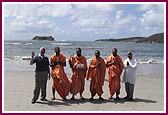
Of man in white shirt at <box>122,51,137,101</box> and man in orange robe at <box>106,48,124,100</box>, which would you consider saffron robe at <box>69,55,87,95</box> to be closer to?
man in orange robe at <box>106,48,124,100</box>

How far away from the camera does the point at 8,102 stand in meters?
6.14

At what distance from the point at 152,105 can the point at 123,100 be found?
97 cm

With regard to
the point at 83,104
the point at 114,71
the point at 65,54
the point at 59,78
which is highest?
the point at 65,54

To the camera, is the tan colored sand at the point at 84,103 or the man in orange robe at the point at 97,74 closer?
the tan colored sand at the point at 84,103

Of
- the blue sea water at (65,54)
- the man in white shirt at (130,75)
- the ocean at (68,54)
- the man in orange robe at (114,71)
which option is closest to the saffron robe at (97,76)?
the man in orange robe at (114,71)

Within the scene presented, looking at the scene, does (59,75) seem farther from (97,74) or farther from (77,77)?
(97,74)

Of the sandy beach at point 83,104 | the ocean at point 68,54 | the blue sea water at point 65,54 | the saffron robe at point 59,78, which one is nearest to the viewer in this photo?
the sandy beach at point 83,104

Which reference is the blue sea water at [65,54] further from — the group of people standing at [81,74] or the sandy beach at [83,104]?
the group of people standing at [81,74]

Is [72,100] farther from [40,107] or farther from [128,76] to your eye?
[128,76]

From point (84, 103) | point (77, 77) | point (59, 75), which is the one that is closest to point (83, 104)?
point (84, 103)

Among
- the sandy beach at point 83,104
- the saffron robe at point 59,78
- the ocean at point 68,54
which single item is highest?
the ocean at point 68,54

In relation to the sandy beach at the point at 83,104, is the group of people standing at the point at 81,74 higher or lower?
higher

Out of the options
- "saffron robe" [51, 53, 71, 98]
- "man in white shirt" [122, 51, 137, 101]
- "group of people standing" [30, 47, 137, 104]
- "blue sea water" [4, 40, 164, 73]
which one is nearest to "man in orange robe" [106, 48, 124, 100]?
"group of people standing" [30, 47, 137, 104]

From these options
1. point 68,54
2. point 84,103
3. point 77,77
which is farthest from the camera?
point 68,54
